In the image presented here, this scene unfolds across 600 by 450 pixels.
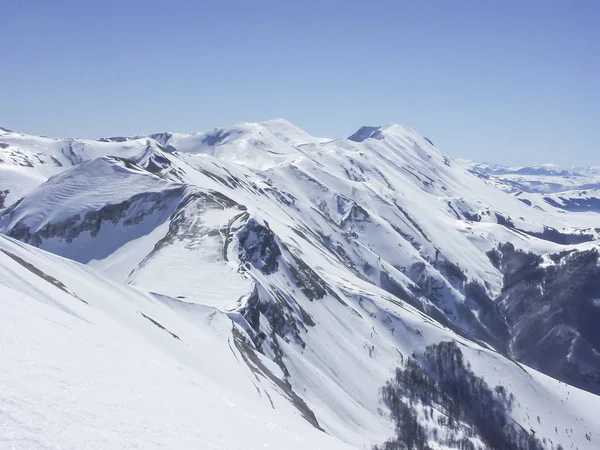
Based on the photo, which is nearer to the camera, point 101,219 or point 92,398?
point 92,398

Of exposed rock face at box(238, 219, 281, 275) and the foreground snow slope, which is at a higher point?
the foreground snow slope

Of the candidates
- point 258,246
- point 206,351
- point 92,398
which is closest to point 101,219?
point 258,246

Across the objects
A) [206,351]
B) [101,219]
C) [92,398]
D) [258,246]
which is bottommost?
[101,219]

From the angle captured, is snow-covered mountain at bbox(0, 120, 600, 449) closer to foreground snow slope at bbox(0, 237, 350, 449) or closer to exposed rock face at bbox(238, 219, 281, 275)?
foreground snow slope at bbox(0, 237, 350, 449)

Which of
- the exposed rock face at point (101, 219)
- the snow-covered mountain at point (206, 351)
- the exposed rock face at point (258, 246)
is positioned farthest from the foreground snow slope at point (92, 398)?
the exposed rock face at point (101, 219)

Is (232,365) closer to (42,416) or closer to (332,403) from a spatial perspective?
(42,416)

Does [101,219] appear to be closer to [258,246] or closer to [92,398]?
[258,246]

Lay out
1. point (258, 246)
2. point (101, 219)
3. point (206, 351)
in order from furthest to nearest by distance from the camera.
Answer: point (101, 219), point (258, 246), point (206, 351)

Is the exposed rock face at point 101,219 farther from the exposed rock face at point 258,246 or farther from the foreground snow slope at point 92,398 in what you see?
the foreground snow slope at point 92,398

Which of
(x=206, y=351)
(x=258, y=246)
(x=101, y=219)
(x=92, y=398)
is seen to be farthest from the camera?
(x=101, y=219)

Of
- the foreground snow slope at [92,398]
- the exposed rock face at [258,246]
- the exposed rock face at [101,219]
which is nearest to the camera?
the foreground snow slope at [92,398]

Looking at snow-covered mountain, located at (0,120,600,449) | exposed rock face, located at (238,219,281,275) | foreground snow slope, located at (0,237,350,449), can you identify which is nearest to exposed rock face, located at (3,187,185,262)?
snow-covered mountain, located at (0,120,600,449)
